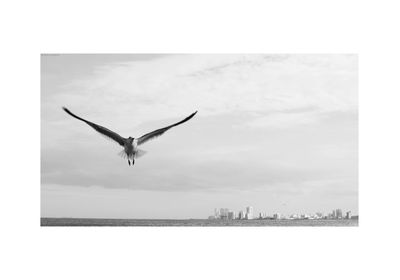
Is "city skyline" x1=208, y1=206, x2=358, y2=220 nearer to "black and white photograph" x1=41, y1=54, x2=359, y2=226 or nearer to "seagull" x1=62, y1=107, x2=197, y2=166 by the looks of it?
"black and white photograph" x1=41, y1=54, x2=359, y2=226

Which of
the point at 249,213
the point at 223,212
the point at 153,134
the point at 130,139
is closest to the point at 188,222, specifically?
the point at 223,212

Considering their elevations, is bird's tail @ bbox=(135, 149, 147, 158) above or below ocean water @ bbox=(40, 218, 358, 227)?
above

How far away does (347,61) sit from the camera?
11094 mm

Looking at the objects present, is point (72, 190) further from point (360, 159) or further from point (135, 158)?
point (360, 159)

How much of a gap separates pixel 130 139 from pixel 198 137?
1023mm

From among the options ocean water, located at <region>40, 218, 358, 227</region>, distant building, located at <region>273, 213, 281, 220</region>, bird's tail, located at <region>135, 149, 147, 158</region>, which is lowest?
ocean water, located at <region>40, 218, 358, 227</region>

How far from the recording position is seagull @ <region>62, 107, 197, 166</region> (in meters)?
11.1

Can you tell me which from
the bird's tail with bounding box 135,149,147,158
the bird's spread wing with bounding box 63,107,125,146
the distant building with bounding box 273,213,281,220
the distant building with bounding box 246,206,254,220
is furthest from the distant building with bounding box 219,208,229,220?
the bird's spread wing with bounding box 63,107,125,146

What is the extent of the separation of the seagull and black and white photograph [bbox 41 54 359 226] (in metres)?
0.02

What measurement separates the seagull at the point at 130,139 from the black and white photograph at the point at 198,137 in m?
0.02

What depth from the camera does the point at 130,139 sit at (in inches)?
440

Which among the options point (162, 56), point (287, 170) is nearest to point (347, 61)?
point (287, 170)

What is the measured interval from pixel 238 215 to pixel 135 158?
177 cm

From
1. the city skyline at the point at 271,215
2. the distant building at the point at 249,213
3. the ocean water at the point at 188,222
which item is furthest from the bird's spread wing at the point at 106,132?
the distant building at the point at 249,213
